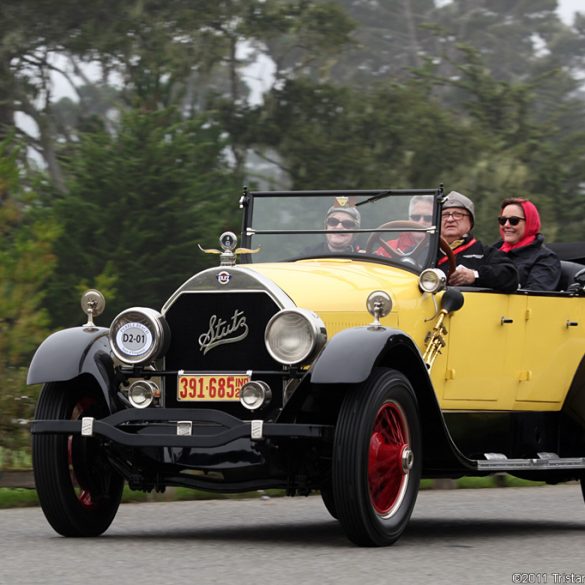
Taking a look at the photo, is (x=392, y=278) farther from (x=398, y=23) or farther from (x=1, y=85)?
(x=398, y=23)

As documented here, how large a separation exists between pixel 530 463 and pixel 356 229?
5.47 ft

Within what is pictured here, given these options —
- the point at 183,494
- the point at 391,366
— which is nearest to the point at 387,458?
the point at 391,366

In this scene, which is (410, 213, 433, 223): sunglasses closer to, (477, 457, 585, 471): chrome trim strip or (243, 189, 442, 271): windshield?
(243, 189, 442, 271): windshield

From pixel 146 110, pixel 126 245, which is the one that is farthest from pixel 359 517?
pixel 146 110

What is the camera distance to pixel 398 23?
7131 cm

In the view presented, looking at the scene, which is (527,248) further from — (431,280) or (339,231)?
(431,280)

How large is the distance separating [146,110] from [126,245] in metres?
5.05

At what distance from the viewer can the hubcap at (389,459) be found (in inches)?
296

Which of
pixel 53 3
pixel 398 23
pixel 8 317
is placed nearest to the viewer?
pixel 8 317

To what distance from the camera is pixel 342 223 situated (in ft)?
29.4

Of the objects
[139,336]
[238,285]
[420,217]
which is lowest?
[139,336]

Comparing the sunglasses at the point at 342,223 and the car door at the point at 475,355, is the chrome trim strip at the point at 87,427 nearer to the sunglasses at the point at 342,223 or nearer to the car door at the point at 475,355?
the car door at the point at 475,355

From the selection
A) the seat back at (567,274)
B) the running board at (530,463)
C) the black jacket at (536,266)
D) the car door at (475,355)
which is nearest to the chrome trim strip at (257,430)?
Result: the car door at (475,355)

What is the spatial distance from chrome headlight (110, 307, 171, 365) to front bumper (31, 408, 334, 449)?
0.36 meters
